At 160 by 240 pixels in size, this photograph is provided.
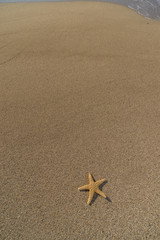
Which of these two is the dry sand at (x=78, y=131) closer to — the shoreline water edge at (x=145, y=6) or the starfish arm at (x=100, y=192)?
the starfish arm at (x=100, y=192)

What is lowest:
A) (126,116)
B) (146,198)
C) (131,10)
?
(146,198)

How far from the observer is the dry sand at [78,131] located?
2.08 m

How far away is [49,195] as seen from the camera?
2.24m

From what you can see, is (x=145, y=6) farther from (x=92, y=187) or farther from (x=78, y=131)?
(x=92, y=187)

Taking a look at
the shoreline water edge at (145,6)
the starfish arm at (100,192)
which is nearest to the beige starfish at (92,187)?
the starfish arm at (100,192)

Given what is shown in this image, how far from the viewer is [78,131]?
288cm

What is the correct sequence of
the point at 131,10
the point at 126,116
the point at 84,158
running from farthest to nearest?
the point at 131,10
the point at 126,116
the point at 84,158

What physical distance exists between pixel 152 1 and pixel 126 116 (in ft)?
24.2

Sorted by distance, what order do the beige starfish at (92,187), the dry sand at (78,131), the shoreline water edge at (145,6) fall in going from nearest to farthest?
the dry sand at (78,131) → the beige starfish at (92,187) → the shoreline water edge at (145,6)

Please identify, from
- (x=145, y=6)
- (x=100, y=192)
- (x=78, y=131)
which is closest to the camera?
(x=100, y=192)

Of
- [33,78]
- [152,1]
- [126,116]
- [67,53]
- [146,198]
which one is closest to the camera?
[146,198]

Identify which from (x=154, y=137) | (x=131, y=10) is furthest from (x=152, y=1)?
(x=154, y=137)

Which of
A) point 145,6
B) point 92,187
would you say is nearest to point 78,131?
point 92,187

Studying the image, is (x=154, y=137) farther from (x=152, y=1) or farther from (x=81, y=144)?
(x=152, y=1)
